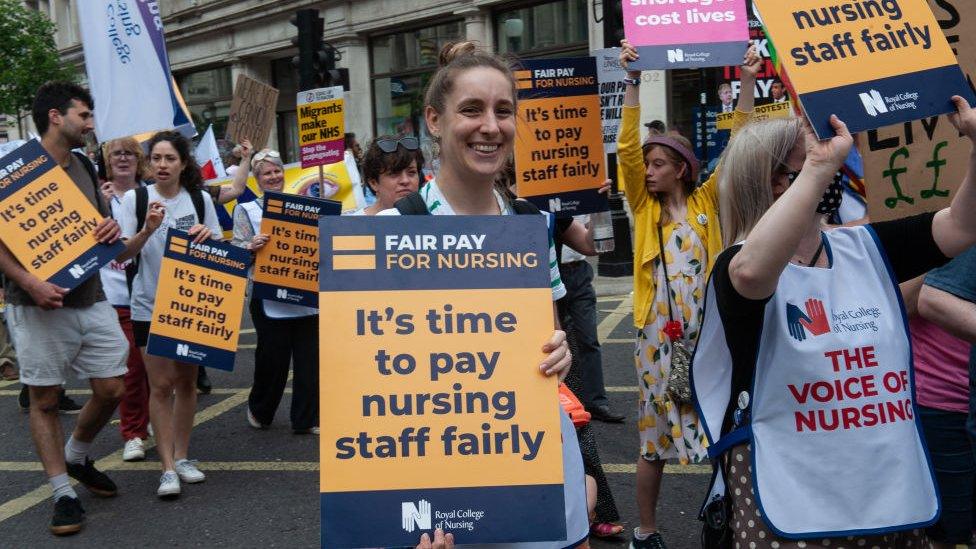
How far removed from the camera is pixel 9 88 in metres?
28.2

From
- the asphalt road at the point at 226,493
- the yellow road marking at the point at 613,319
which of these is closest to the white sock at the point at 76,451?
the asphalt road at the point at 226,493

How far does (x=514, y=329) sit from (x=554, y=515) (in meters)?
0.40

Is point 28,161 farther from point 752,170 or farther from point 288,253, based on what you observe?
point 752,170

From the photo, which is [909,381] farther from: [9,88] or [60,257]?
[9,88]

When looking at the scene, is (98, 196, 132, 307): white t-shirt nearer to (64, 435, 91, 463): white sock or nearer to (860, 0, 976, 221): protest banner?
(64, 435, 91, 463): white sock

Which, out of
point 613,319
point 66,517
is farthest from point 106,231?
point 613,319

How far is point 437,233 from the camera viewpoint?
201 centimetres

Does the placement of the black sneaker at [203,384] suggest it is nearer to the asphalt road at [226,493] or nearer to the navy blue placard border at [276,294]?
the asphalt road at [226,493]

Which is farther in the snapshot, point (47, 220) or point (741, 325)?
point (47, 220)

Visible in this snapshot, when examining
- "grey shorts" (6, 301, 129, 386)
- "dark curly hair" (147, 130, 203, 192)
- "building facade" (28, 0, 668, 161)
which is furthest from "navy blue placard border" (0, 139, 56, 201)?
"building facade" (28, 0, 668, 161)

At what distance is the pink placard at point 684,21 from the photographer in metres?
4.35

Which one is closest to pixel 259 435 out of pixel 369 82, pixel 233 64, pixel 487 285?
pixel 487 285

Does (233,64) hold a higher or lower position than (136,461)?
higher

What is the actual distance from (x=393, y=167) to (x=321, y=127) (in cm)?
389
